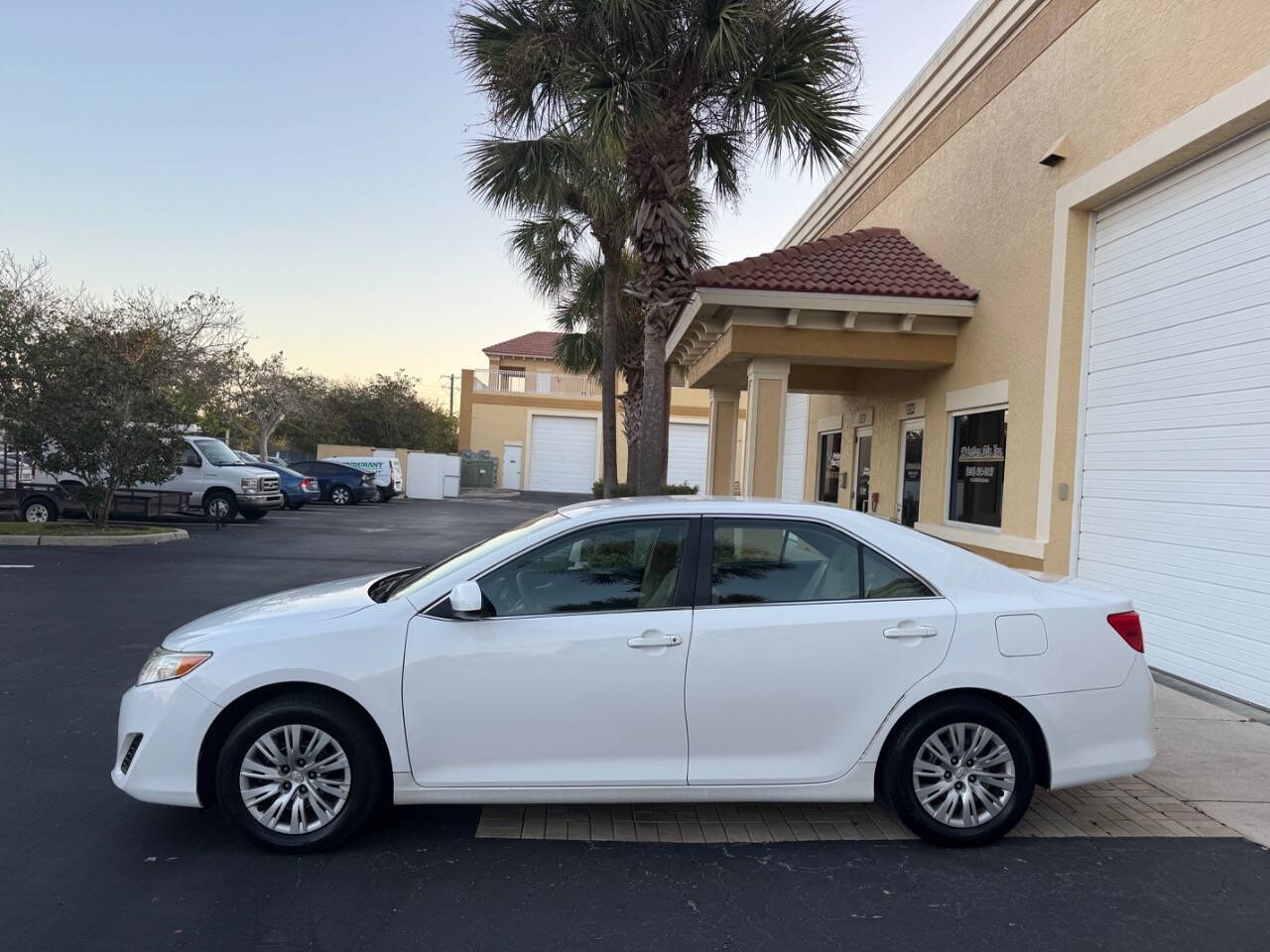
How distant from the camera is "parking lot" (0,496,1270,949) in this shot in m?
3.17

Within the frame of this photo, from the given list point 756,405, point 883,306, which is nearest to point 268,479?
point 756,405

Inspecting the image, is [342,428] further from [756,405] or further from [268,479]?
[756,405]

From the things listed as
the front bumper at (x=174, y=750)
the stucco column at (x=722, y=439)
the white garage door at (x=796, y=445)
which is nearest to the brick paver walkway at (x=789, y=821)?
the front bumper at (x=174, y=750)

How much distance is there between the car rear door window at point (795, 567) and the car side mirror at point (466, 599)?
1.02m

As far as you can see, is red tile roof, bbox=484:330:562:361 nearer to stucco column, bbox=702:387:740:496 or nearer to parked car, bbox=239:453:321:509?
parked car, bbox=239:453:321:509

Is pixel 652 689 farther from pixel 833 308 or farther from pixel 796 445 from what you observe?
pixel 796 445

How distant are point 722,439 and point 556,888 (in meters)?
12.2

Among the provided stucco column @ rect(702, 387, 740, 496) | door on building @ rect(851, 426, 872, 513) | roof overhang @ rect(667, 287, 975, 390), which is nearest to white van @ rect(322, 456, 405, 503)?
stucco column @ rect(702, 387, 740, 496)

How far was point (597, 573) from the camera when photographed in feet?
13.3

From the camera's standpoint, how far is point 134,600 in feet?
31.7

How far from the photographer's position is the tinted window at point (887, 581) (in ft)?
A: 13.1

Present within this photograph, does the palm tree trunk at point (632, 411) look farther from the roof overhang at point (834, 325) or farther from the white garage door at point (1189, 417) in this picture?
the white garage door at point (1189, 417)

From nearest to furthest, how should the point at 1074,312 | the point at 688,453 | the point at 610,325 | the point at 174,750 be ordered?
the point at 174,750, the point at 1074,312, the point at 610,325, the point at 688,453

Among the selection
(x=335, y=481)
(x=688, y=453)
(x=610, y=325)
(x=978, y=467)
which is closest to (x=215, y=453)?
(x=335, y=481)
